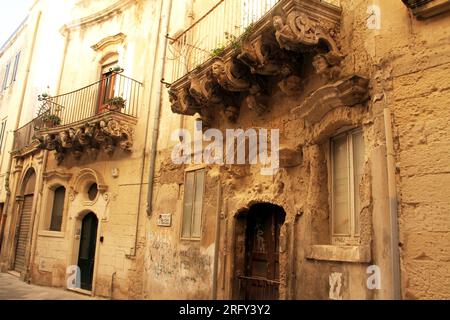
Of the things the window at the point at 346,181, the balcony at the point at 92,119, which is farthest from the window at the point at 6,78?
the window at the point at 346,181

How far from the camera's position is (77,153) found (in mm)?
10586

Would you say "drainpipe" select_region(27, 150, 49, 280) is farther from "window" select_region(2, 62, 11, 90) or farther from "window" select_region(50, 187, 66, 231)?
"window" select_region(2, 62, 11, 90)

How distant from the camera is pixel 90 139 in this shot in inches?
392

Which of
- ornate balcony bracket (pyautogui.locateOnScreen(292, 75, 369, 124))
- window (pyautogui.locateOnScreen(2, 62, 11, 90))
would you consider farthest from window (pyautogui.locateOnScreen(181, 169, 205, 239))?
window (pyautogui.locateOnScreen(2, 62, 11, 90))

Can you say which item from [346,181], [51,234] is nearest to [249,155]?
[346,181]

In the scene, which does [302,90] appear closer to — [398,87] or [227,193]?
[398,87]

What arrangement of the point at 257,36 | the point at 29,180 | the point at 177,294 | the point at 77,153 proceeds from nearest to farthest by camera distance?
the point at 257,36, the point at 177,294, the point at 77,153, the point at 29,180

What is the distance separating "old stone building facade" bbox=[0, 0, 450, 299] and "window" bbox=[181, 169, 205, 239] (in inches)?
1.2

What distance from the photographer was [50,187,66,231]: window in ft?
36.9

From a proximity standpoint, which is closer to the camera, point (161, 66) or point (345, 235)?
point (345, 235)

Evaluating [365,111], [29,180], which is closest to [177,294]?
[365,111]

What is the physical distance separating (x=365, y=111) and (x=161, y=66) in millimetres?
5746

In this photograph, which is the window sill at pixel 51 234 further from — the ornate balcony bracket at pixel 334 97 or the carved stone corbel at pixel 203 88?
the ornate balcony bracket at pixel 334 97

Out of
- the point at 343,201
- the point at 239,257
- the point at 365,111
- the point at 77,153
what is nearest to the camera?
the point at 365,111
